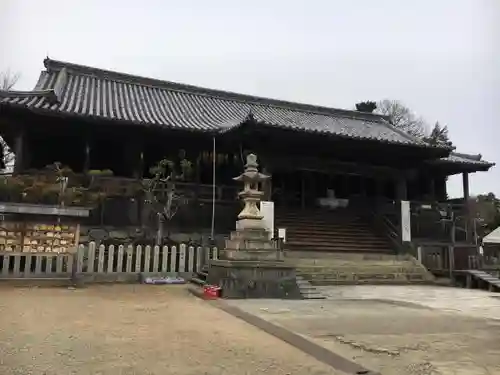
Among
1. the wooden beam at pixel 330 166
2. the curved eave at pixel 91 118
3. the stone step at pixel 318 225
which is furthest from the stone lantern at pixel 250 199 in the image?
the stone step at pixel 318 225

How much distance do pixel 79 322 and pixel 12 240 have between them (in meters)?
6.15

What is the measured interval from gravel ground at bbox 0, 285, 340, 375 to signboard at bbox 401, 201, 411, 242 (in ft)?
38.3

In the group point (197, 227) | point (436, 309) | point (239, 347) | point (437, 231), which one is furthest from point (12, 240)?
point (437, 231)

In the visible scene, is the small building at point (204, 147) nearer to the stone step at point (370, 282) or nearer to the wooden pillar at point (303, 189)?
the wooden pillar at point (303, 189)

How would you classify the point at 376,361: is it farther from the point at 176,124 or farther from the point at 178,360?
the point at 176,124

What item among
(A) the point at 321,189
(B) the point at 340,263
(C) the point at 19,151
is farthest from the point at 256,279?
(A) the point at 321,189

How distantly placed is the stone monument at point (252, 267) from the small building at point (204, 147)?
512cm

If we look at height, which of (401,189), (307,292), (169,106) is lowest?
(307,292)

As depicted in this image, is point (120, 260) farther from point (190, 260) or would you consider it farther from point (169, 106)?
point (169, 106)

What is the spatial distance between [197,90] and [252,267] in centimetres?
1594

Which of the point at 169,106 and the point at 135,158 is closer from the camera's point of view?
the point at 135,158

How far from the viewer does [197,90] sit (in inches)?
980

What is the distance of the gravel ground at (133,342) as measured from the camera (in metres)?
4.42

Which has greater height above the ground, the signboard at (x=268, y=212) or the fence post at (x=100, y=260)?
the signboard at (x=268, y=212)
